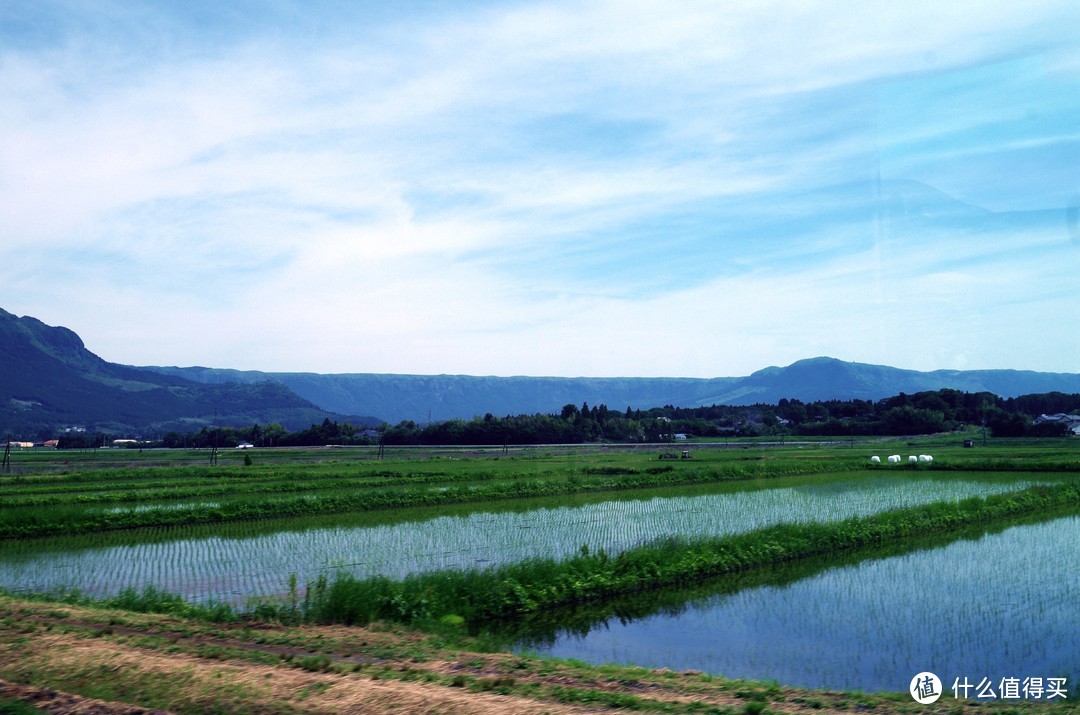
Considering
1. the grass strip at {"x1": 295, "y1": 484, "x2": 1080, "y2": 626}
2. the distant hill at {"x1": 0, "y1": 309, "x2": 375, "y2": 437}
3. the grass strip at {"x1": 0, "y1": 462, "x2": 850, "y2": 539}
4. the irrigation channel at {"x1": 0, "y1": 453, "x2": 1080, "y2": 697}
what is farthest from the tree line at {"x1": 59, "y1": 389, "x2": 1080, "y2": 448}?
the distant hill at {"x1": 0, "y1": 309, "x2": 375, "y2": 437}

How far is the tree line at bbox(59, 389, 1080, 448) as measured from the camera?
88.8 m

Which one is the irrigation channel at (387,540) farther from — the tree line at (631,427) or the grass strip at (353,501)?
the tree line at (631,427)

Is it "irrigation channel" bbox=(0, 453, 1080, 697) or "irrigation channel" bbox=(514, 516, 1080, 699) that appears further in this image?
"irrigation channel" bbox=(0, 453, 1080, 697)

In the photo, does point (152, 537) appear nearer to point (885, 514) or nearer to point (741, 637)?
point (741, 637)

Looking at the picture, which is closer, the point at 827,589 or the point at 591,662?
the point at 591,662

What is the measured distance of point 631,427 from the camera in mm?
99688

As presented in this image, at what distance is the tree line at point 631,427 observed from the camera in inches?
3497

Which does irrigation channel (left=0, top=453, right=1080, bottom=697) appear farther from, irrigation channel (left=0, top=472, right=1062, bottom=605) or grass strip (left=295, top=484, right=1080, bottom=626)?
grass strip (left=295, top=484, right=1080, bottom=626)

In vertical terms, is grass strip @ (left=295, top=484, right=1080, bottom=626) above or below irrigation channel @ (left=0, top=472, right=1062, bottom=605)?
above

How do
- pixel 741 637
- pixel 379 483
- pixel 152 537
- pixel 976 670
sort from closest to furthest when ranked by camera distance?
pixel 976 670 < pixel 741 637 < pixel 152 537 < pixel 379 483

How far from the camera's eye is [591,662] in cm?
991

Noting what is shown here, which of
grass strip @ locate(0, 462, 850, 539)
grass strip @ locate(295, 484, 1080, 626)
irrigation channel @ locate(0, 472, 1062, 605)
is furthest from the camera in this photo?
grass strip @ locate(0, 462, 850, 539)

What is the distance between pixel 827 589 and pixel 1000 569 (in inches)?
162

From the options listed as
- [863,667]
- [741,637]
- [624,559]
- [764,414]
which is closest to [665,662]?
[741,637]
